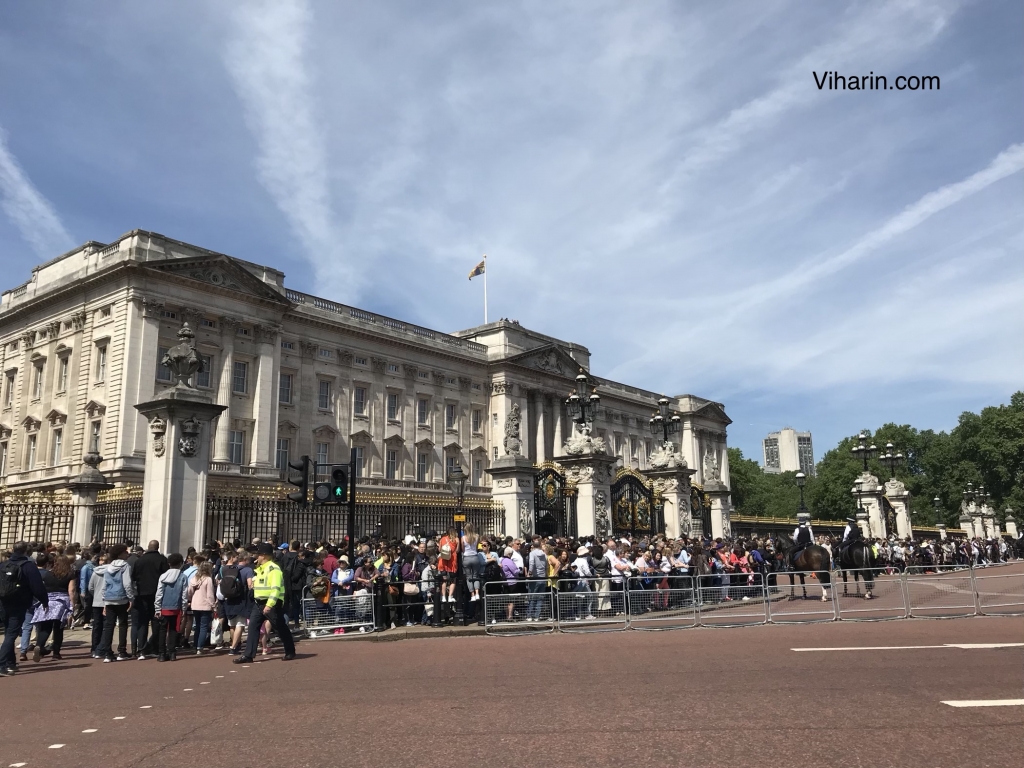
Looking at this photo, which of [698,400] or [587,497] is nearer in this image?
[587,497]

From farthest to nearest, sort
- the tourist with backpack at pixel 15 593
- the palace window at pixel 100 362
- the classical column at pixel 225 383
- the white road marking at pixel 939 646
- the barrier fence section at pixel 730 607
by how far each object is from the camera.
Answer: the classical column at pixel 225 383 → the palace window at pixel 100 362 → the barrier fence section at pixel 730 607 → the tourist with backpack at pixel 15 593 → the white road marking at pixel 939 646

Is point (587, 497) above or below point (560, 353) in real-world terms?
below

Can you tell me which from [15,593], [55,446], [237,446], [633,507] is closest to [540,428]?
[237,446]

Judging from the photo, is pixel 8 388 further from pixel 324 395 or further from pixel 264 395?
pixel 324 395

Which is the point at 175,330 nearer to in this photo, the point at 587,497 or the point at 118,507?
the point at 118,507

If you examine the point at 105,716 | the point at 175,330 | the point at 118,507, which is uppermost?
the point at 175,330

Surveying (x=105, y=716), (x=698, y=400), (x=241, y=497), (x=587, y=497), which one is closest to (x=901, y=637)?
(x=105, y=716)

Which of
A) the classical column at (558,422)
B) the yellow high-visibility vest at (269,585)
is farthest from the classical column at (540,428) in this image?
the yellow high-visibility vest at (269,585)

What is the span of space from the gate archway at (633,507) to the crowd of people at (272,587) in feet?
18.6

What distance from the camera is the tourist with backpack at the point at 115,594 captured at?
12.5 m

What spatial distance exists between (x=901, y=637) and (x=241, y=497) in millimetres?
14342

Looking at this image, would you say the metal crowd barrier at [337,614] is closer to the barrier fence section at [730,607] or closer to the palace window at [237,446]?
the barrier fence section at [730,607]

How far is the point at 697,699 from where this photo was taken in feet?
25.8

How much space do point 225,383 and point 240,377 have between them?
1.75 meters
